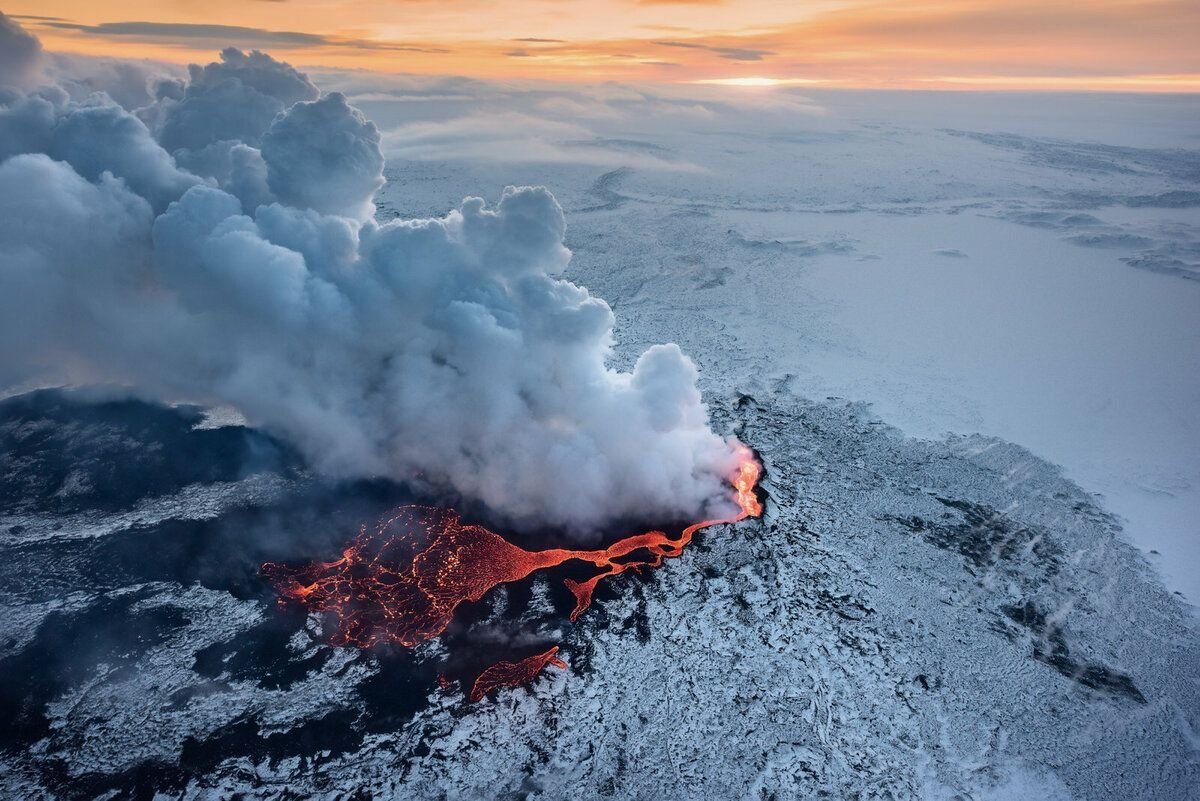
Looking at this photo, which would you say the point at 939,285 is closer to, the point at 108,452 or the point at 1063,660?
the point at 1063,660

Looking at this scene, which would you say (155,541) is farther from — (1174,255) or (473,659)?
(1174,255)

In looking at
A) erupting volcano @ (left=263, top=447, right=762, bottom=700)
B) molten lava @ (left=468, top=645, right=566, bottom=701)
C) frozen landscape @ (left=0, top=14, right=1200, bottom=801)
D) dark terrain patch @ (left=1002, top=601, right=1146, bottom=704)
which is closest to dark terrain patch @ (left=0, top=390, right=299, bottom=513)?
frozen landscape @ (left=0, top=14, right=1200, bottom=801)

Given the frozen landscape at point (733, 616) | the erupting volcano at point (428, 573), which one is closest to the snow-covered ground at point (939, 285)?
the frozen landscape at point (733, 616)

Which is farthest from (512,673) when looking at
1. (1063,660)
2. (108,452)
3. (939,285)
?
(939,285)

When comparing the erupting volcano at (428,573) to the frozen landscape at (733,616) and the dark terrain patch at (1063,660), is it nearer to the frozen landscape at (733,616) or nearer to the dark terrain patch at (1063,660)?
the frozen landscape at (733,616)

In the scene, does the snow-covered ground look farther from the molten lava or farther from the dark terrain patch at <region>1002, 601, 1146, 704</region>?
the molten lava
